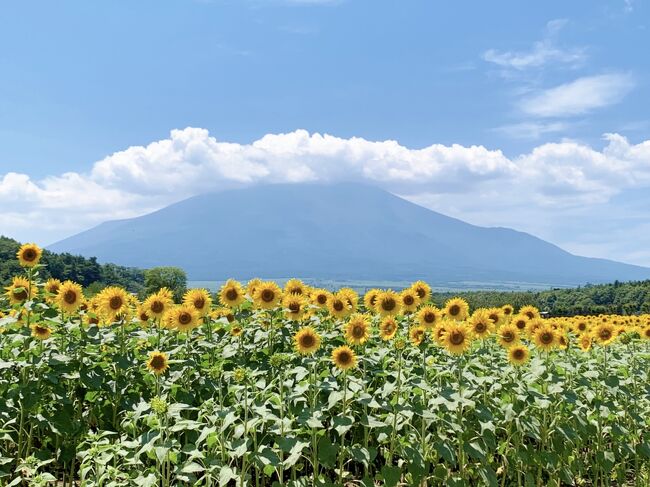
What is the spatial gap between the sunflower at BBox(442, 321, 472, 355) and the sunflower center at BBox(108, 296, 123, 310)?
3.99 meters

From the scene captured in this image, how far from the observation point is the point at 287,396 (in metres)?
6.12

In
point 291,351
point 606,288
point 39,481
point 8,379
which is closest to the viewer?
point 39,481

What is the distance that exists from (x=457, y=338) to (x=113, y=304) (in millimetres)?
4217

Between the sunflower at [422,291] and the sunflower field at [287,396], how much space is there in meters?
0.04

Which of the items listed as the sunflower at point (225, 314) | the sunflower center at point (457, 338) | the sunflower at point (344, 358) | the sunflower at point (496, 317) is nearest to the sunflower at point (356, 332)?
the sunflower at point (344, 358)

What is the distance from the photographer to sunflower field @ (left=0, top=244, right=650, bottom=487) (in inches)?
235

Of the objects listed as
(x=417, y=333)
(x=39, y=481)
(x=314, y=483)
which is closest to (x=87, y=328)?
(x=39, y=481)

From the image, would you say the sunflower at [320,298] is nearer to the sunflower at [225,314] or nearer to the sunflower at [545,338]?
the sunflower at [225,314]

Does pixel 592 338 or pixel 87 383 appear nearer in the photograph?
pixel 87 383

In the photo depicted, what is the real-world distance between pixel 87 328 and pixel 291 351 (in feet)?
8.76

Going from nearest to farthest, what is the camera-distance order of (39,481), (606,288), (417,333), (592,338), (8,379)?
1. (39,481)
2. (8,379)
3. (417,333)
4. (592,338)
5. (606,288)

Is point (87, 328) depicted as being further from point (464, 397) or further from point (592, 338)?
point (592, 338)

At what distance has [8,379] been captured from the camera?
7016 mm

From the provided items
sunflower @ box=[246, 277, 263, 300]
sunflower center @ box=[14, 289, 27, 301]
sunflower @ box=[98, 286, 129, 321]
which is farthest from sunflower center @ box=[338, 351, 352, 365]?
sunflower center @ box=[14, 289, 27, 301]
